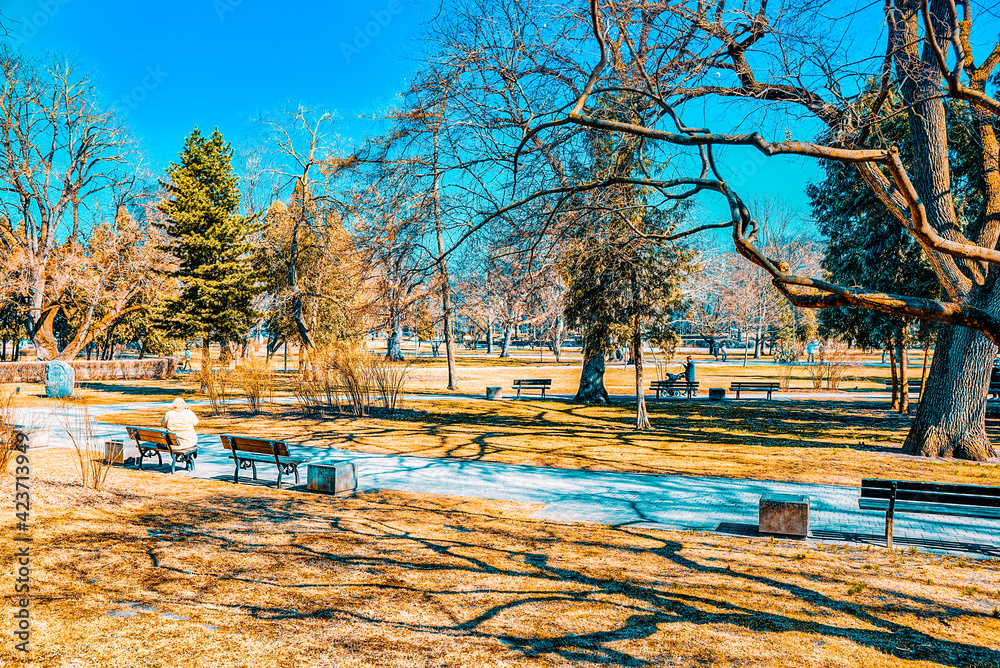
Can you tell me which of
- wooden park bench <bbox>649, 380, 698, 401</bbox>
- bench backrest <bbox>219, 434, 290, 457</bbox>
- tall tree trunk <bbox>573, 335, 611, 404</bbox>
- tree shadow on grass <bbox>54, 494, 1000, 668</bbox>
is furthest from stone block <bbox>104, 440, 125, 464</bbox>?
wooden park bench <bbox>649, 380, 698, 401</bbox>

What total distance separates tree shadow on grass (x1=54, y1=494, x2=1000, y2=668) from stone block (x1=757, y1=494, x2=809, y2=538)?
1.82ft

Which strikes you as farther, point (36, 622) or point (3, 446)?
point (3, 446)

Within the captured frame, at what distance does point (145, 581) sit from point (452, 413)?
16.5 metres

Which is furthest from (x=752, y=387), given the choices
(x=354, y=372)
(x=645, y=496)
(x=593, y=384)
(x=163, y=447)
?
(x=163, y=447)

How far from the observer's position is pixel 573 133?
9.70m

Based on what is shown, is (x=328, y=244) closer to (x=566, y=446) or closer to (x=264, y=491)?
(x=566, y=446)

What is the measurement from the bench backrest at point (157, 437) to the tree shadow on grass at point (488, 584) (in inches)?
134

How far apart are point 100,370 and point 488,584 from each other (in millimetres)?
35159

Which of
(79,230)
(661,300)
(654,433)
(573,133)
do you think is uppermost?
(79,230)

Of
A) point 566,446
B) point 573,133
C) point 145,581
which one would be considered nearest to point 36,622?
point 145,581

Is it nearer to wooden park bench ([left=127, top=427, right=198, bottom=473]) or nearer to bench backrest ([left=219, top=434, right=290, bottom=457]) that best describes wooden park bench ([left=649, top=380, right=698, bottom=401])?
bench backrest ([left=219, top=434, right=290, bottom=457])

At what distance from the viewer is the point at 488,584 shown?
6.16 m

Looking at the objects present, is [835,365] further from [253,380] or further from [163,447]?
[163,447]

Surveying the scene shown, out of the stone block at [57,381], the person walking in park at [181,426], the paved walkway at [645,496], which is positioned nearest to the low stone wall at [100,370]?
the stone block at [57,381]
